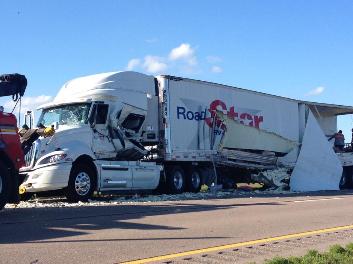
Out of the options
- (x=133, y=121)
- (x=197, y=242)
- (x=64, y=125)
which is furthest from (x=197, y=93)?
(x=197, y=242)

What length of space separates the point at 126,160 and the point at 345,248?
1072 centimetres

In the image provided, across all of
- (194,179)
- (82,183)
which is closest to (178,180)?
(194,179)

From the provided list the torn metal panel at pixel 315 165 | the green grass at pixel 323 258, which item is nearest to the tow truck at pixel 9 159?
the green grass at pixel 323 258

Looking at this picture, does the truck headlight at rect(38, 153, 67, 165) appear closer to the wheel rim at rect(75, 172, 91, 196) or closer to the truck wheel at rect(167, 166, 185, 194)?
the wheel rim at rect(75, 172, 91, 196)

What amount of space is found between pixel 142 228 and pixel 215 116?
1201 cm

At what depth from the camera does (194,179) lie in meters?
20.4

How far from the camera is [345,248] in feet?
24.6

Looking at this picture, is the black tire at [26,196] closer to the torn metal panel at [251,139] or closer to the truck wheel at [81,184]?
the truck wheel at [81,184]

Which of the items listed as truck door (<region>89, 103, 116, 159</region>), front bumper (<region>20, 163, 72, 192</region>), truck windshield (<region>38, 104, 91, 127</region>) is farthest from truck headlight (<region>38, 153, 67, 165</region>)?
truck windshield (<region>38, 104, 91, 127</region>)

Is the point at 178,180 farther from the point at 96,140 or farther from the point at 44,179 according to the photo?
the point at 44,179

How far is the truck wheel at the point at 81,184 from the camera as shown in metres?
14.9

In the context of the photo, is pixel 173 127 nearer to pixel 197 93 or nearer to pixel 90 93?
pixel 197 93

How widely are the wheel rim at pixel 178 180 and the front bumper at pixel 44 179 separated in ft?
19.0

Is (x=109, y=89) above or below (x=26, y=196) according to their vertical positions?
above
